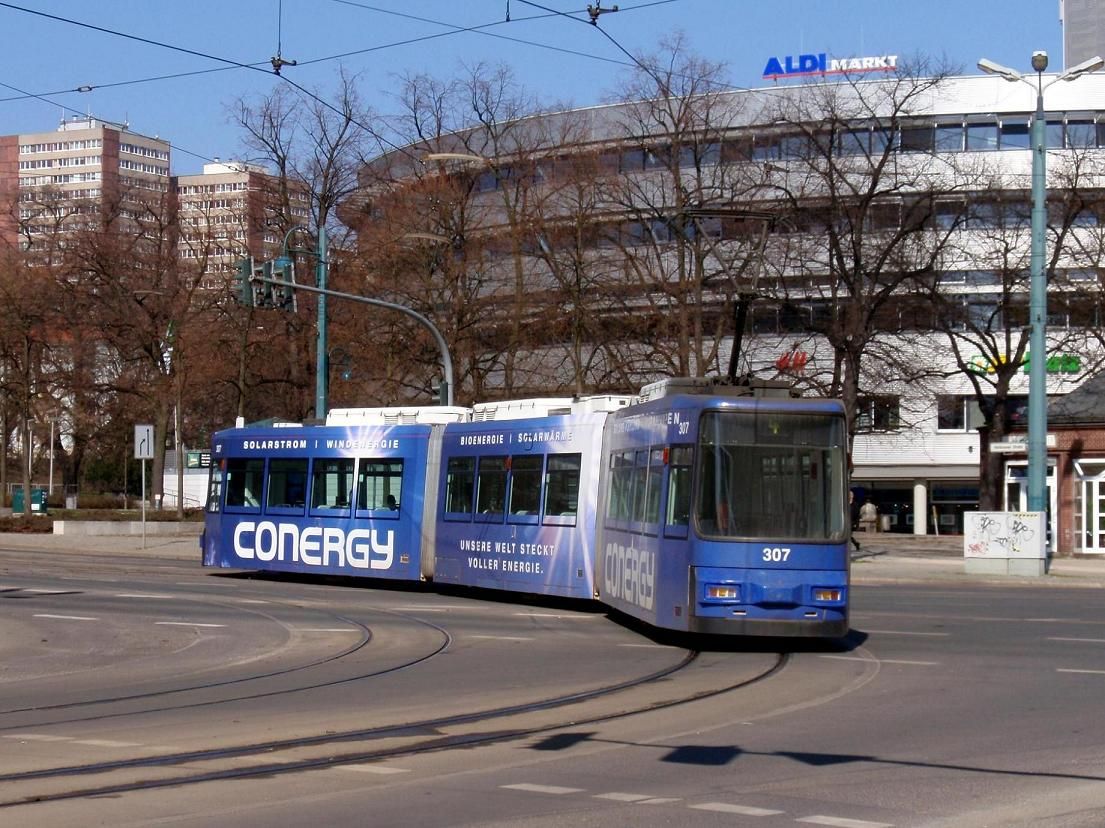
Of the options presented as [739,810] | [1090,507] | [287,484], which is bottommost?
[739,810]

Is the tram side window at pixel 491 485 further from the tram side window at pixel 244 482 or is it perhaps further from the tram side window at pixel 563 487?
the tram side window at pixel 244 482

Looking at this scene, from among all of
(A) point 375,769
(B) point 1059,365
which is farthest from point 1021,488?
(A) point 375,769

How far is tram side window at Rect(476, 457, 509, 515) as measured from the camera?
72.9 feet

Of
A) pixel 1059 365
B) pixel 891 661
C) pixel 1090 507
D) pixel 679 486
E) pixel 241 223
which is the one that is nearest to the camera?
pixel 891 661

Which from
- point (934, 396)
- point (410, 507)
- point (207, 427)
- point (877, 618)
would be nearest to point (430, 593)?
point (410, 507)

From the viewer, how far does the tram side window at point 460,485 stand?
2306cm

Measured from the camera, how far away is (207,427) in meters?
60.3

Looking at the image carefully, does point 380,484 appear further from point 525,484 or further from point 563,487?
point 563,487

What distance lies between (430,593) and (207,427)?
122 ft

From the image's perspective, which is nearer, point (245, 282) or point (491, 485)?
point (491, 485)

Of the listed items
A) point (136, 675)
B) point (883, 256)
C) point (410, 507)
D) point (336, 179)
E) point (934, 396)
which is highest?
point (336, 179)

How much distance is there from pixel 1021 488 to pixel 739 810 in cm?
3342

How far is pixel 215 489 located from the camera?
27.4 meters

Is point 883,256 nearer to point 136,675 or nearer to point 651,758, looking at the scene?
point 136,675
